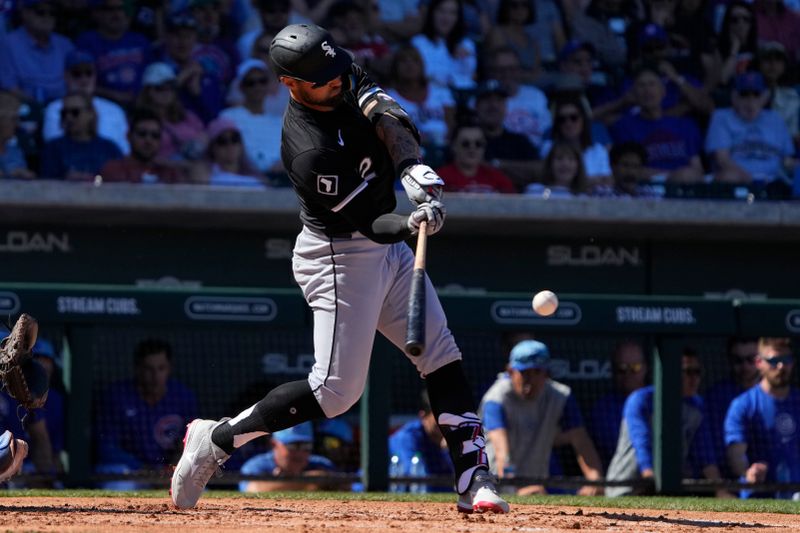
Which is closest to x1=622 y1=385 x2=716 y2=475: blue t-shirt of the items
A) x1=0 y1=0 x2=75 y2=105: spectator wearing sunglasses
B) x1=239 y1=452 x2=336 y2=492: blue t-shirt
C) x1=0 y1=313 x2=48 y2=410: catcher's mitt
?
x1=239 y1=452 x2=336 y2=492: blue t-shirt

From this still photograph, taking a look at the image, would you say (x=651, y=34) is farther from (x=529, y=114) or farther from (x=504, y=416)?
(x=504, y=416)

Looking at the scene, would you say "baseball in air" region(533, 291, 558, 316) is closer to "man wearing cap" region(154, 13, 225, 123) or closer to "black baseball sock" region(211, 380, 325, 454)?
"black baseball sock" region(211, 380, 325, 454)

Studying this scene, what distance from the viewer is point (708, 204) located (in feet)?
28.8

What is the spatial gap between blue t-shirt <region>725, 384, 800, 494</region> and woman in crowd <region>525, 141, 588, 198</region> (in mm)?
2531

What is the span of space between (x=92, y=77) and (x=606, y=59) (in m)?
3.91

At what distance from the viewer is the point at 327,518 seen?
457 cm

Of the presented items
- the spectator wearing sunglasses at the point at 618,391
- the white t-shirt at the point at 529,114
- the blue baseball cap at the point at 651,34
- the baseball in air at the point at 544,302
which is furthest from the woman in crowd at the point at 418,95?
the baseball in air at the point at 544,302

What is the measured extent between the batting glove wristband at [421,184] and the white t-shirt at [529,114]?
5.57m

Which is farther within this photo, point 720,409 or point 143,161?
point 143,161

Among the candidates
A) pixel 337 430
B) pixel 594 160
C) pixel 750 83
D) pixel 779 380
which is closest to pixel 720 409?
pixel 779 380

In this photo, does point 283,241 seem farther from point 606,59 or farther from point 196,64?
point 606,59

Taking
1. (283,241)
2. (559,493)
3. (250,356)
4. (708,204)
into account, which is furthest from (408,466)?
(708,204)

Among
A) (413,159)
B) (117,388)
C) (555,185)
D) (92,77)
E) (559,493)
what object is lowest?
(559,493)

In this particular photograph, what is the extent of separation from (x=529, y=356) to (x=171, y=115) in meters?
3.57
